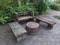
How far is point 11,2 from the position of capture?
5.86m

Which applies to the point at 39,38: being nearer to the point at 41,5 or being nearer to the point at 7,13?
the point at 7,13

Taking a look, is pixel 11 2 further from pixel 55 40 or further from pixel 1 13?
pixel 55 40

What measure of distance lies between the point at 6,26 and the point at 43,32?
172cm

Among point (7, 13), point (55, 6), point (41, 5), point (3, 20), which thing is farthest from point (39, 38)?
point (55, 6)

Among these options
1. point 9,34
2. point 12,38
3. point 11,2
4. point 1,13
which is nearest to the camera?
point 12,38

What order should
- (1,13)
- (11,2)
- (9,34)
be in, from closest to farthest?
(9,34) < (1,13) < (11,2)

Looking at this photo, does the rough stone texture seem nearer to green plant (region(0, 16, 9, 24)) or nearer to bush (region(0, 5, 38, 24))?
green plant (region(0, 16, 9, 24))

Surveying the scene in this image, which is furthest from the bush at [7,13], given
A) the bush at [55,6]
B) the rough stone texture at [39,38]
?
the bush at [55,6]

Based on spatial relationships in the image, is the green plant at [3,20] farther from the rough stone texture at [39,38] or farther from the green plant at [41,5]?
the green plant at [41,5]

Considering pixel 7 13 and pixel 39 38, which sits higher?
pixel 7 13

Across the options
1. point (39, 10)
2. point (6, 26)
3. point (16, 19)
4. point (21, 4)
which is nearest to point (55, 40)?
point (16, 19)

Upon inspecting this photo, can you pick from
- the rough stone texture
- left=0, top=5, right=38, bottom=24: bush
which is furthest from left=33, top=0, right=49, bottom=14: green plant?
the rough stone texture

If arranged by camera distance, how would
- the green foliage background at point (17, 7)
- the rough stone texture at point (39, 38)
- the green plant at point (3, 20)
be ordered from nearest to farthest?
the rough stone texture at point (39, 38) < the green plant at point (3, 20) < the green foliage background at point (17, 7)

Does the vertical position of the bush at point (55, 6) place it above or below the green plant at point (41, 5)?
below
